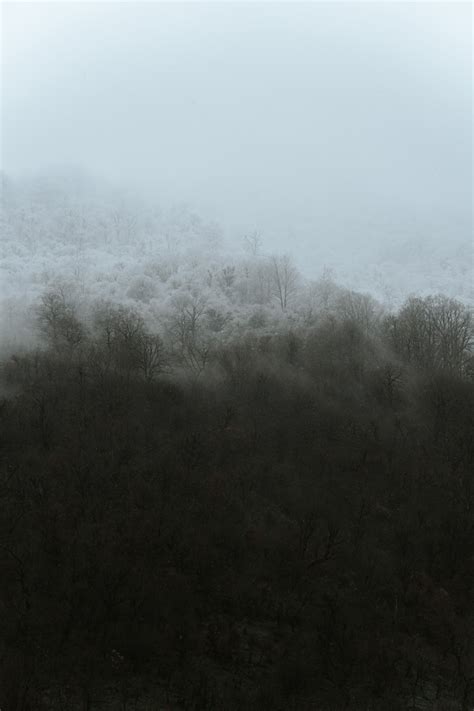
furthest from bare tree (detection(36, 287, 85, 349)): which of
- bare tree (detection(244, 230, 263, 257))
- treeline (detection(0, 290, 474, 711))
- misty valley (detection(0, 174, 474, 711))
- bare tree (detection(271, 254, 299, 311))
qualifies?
bare tree (detection(244, 230, 263, 257))

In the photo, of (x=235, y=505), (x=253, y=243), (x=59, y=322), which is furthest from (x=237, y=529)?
(x=253, y=243)

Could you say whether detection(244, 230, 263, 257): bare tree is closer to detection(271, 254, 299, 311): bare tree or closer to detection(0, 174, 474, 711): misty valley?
detection(271, 254, 299, 311): bare tree

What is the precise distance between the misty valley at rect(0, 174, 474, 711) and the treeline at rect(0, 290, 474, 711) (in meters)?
0.11

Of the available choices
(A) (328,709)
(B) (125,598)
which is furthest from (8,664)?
(A) (328,709)

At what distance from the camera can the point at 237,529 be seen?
26656 millimetres

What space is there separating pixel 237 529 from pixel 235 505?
8.91 ft

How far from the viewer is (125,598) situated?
752 inches

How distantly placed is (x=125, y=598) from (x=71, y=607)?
195 centimetres

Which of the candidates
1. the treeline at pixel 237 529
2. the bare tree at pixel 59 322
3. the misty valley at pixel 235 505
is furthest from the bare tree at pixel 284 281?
the bare tree at pixel 59 322

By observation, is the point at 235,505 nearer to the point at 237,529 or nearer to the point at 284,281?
the point at 237,529

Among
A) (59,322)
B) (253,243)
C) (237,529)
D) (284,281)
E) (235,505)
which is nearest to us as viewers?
(237,529)

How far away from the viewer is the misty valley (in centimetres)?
1725

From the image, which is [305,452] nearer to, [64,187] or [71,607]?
[71,607]

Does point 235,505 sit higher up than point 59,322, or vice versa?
point 59,322
